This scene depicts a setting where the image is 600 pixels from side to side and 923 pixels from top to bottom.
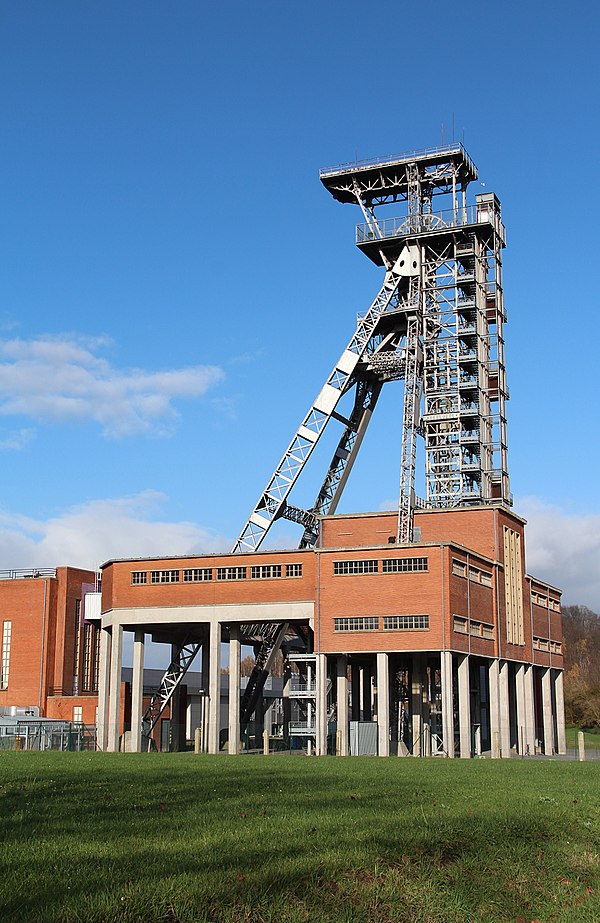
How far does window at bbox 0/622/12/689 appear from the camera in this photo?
8288 centimetres

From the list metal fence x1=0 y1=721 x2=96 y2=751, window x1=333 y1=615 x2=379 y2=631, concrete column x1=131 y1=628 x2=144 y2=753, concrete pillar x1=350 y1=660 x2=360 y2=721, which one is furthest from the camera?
concrete pillar x1=350 y1=660 x2=360 y2=721

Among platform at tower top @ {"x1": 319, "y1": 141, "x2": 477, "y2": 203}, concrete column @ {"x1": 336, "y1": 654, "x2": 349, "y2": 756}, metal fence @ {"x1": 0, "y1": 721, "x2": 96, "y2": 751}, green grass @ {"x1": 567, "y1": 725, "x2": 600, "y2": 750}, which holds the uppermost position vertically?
platform at tower top @ {"x1": 319, "y1": 141, "x2": 477, "y2": 203}

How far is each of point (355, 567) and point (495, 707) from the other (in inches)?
497

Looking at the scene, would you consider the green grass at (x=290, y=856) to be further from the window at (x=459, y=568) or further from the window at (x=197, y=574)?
the window at (x=197, y=574)

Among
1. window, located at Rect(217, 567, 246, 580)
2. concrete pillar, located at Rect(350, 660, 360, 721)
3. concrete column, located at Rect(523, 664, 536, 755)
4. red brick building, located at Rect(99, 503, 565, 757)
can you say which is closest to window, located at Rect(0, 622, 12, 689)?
red brick building, located at Rect(99, 503, 565, 757)

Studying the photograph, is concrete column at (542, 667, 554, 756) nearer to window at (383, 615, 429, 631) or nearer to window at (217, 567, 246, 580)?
window at (383, 615, 429, 631)

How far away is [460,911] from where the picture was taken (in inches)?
511

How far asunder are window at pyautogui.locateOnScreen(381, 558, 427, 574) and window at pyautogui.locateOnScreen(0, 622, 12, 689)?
36.1 meters

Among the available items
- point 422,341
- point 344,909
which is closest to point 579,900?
point 344,909

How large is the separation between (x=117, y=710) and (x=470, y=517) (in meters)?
25.8

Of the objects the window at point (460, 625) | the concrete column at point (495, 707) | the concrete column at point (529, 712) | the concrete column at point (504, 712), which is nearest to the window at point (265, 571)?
the window at point (460, 625)

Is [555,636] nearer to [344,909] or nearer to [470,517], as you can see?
[470,517]

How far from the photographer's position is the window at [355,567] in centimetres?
6122

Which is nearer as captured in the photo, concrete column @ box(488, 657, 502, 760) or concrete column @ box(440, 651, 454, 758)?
concrete column @ box(440, 651, 454, 758)
